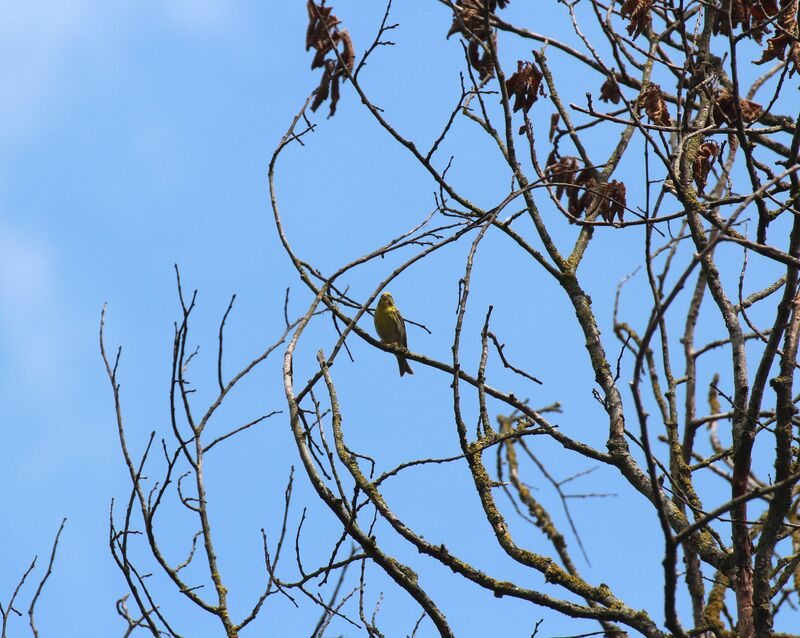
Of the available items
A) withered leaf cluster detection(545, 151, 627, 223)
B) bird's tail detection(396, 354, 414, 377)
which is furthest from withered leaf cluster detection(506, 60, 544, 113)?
bird's tail detection(396, 354, 414, 377)

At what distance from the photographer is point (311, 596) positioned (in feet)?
11.8

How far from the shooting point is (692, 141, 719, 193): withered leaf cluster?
4.66 meters

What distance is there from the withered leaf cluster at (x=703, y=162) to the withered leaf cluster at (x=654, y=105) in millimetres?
219

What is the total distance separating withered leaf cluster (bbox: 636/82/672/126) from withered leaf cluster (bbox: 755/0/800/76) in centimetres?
48

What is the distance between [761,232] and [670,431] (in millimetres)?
1229

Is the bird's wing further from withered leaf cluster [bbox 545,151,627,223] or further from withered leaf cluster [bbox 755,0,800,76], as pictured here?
withered leaf cluster [bbox 755,0,800,76]

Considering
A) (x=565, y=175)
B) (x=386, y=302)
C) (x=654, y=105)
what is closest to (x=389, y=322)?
(x=386, y=302)

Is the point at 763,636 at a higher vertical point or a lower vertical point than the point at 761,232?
lower

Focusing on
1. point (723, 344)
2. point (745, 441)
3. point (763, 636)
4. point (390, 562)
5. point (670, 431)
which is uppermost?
point (723, 344)

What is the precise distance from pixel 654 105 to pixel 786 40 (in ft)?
2.33

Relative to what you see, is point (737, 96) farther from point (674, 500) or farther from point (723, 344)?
point (723, 344)

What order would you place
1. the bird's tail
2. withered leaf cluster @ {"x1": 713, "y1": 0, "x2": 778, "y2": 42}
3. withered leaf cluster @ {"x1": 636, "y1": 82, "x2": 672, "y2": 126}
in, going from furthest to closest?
the bird's tail → withered leaf cluster @ {"x1": 636, "y1": 82, "x2": 672, "y2": 126} → withered leaf cluster @ {"x1": 713, "y1": 0, "x2": 778, "y2": 42}

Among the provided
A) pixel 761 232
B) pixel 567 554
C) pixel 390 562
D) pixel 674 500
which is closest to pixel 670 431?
pixel 674 500

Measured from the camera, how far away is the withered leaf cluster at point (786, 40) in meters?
4.10
